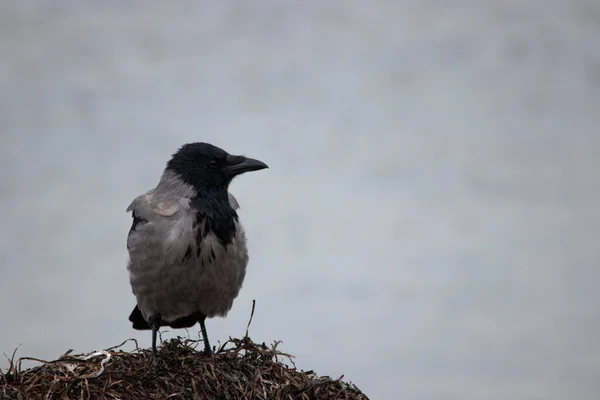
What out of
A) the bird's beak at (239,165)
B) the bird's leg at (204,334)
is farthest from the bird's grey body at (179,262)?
the bird's beak at (239,165)

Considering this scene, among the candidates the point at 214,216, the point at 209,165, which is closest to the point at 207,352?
the point at 214,216

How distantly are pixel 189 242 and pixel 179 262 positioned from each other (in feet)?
0.70

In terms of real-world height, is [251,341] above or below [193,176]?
below

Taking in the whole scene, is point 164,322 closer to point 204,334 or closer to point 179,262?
point 204,334

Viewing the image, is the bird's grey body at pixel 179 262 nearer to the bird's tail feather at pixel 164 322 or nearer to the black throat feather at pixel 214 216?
the black throat feather at pixel 214 216

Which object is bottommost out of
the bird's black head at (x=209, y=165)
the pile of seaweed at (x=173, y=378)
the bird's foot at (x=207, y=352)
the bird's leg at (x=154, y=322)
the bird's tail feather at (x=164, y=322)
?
the pile of seaweed at (x=173, y=378)

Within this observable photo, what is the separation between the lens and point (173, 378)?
7.89 meters

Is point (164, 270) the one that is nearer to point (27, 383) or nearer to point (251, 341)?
point (251, 341)

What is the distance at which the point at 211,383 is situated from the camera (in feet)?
25.9

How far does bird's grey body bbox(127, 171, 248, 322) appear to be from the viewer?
28.0 feet

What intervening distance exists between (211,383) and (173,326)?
5.41 feet

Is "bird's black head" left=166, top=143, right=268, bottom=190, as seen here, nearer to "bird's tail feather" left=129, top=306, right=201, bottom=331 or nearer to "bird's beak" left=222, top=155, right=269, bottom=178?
"bird's beak" left=222, top=155, right=269, bottom=178

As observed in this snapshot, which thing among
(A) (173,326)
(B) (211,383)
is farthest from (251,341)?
(A) (173,326)

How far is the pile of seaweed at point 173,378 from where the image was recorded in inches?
303
